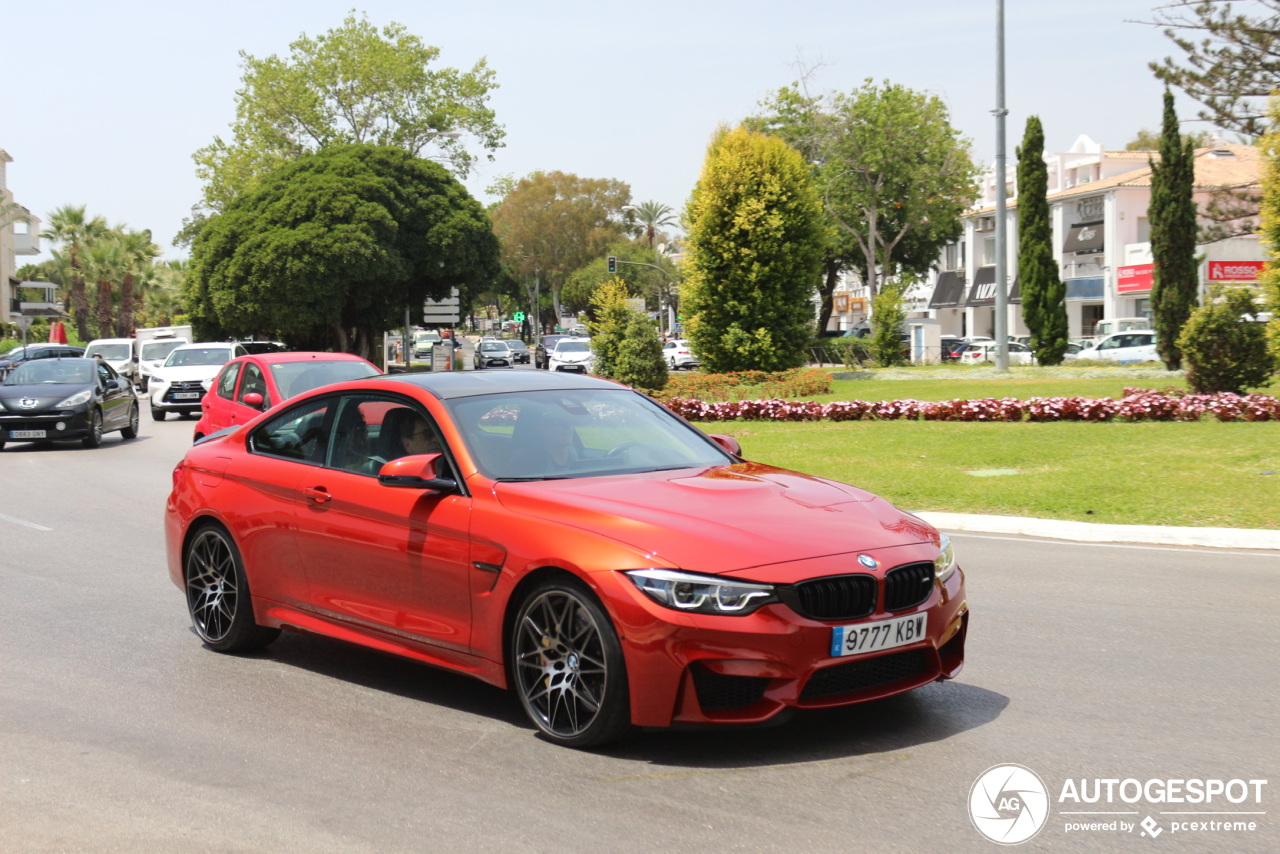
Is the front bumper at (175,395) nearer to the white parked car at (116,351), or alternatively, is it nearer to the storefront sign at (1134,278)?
the white parked car at (116,351)

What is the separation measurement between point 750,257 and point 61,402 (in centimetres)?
1841

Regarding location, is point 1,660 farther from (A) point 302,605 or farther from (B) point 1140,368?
(B) point 1140,368

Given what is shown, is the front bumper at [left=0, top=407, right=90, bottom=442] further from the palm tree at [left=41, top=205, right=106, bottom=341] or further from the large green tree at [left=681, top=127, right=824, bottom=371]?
the palm tree at [left=41, top=205, right=106, bottom=341]

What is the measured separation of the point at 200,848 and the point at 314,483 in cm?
255

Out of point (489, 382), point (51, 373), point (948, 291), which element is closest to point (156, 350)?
point (51, 373)

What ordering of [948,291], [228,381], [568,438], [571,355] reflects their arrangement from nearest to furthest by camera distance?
[568,438] → [228,381] → [571,355] → [948,291]

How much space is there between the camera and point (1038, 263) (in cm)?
4725

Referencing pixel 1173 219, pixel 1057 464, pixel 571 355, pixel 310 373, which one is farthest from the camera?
pixel 571 355

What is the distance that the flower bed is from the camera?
20.1m

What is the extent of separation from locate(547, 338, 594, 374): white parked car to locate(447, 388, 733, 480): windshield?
4734 cm

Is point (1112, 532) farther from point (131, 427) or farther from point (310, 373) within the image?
point (131, 427)

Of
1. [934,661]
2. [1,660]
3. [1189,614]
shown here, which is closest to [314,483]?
[1,660]

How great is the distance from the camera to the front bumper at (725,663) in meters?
4.95

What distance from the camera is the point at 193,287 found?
161ft
